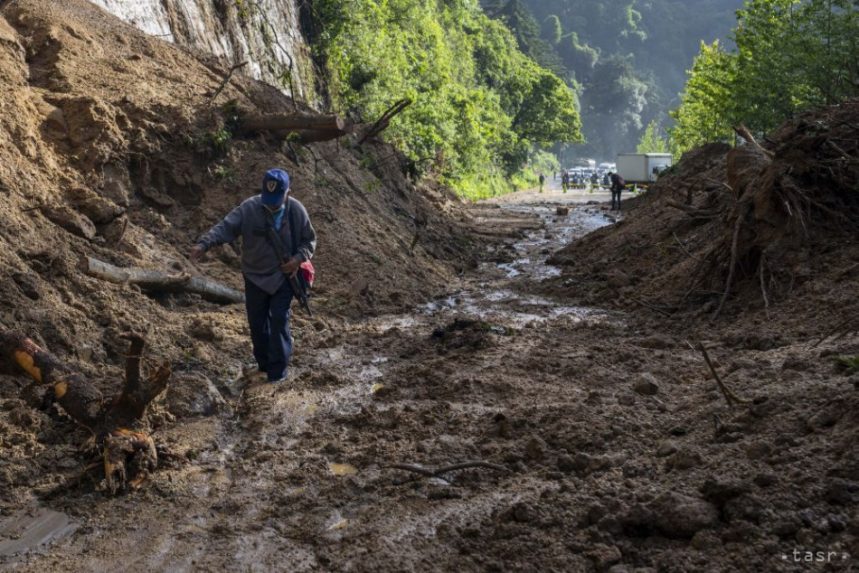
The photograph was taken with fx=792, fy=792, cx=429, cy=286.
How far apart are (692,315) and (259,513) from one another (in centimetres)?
539

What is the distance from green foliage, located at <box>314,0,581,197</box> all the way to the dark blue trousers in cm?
1388

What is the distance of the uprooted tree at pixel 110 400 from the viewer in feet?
14.0

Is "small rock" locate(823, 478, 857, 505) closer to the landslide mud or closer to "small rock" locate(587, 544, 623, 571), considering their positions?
the landslide mud

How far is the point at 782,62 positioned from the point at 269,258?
74.5 feet

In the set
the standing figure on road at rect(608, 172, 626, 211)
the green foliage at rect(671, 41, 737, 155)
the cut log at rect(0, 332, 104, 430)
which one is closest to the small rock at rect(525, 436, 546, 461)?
the cut log at rect(0, 332, 104, 430)

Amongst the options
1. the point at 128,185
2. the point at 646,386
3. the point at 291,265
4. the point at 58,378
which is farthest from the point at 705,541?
the point at 128,185

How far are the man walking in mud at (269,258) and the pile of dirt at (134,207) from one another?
1.44ft

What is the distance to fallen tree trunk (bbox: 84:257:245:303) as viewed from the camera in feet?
21.7

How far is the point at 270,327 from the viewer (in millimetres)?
6387

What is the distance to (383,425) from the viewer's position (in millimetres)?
5168

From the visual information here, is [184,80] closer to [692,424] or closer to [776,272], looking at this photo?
[776,272]

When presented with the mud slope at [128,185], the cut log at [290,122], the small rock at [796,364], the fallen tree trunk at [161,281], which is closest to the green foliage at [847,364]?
the small rock at [796,364]

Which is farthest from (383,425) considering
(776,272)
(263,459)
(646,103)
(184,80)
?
(646,103)

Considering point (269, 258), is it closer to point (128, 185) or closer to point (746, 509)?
point (128, 185)
